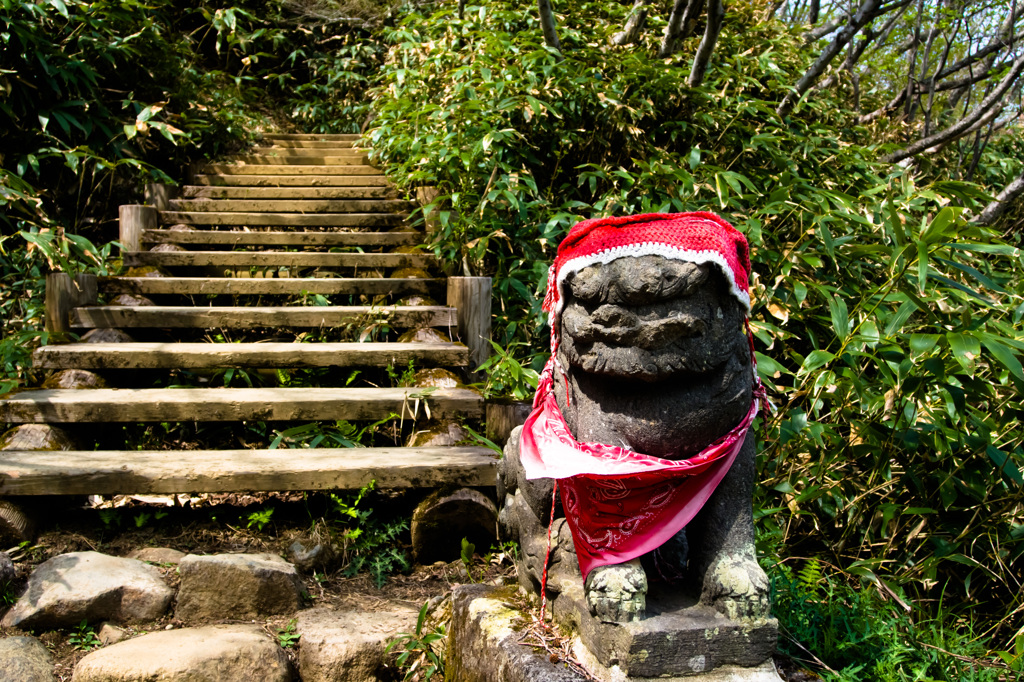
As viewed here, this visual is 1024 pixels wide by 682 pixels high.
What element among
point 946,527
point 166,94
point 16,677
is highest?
point 166,94

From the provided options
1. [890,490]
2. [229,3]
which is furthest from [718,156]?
[229,3]

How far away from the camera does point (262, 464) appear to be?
2.83 m

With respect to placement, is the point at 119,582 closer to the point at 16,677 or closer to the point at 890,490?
the point at 16,677

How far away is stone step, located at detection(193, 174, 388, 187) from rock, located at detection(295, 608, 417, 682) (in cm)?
445

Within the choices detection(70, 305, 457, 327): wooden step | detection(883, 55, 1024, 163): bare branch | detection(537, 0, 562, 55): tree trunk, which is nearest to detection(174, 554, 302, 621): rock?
detection(70, 305, 457, 327): wooden step

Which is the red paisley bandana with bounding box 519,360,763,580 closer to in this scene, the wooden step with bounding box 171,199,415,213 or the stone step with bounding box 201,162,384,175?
the wooden step with bounding box 171,199,415,213

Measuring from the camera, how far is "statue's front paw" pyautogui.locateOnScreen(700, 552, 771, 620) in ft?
4.95

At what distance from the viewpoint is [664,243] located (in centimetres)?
146

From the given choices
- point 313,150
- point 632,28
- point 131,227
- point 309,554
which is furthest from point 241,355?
point 313,150

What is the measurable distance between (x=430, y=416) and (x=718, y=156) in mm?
2615

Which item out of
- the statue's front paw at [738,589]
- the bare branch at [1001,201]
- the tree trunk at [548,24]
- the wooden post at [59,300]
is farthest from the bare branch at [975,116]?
the wooden post at [59,300]

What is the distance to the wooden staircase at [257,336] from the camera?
9.21 ft

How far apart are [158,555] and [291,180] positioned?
443 centimetres

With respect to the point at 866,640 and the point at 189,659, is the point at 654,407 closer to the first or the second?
the point at 866,640
